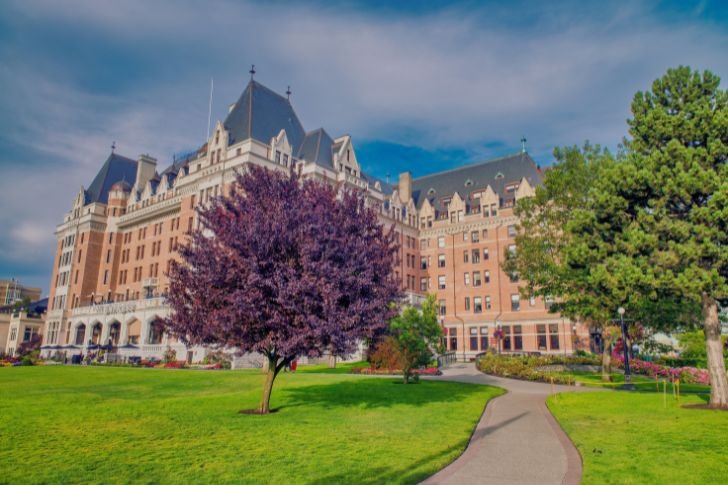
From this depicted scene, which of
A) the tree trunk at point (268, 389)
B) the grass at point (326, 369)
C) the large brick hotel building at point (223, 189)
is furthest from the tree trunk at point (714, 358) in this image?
the large brick hotel building at point (223, 189)

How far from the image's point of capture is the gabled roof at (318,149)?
54375 millimetres

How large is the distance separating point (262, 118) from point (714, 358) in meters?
47.4

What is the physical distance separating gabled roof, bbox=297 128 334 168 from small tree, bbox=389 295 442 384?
20816mm

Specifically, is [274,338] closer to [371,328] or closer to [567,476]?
[371,328]

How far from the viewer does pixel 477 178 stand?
71.2 meters

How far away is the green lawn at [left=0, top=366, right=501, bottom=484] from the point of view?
8328 mm

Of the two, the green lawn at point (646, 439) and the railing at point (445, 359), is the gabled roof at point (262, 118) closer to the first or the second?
the railing at point (445, 359)

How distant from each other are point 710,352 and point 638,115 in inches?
377

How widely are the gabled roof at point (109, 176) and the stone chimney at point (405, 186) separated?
4304 centimetres

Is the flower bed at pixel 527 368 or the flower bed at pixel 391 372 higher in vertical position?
the flower bed at pixel 527 368

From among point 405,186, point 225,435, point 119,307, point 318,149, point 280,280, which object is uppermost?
point 405,186

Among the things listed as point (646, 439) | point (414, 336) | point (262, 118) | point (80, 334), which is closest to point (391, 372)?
point (414, 336)

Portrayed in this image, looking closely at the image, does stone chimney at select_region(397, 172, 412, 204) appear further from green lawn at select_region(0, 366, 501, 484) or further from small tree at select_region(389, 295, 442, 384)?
green lawn at select_region(0, 366, 501, 484)

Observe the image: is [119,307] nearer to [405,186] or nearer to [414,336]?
[405,186]
